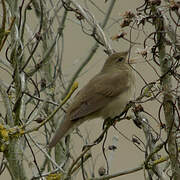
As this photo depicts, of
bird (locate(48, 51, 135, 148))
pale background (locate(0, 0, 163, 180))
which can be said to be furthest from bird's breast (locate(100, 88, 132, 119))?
pale background (locate(0, 0, 163, 180))

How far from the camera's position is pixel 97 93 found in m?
4.93

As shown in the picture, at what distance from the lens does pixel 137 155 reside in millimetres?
7164

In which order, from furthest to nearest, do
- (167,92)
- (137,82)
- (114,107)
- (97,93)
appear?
1. (137,82)
2. (97,93)
3. (114,107)
4. (167,92)

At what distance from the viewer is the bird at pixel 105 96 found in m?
4.71

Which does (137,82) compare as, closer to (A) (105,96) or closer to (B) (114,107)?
(A) (105,96)

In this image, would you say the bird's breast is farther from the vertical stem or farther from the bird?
the vertical stem

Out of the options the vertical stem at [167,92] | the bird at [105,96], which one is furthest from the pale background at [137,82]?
the vertical stem at [167,92]

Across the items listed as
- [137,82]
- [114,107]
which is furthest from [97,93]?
[137,82]

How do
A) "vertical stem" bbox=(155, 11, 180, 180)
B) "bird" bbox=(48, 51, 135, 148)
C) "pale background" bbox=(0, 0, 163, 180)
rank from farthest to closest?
"pale background" bbox=(0, 0, 163, 180), "bird" bbox=(48, 51, 135, 148), "vertical stem" bbox=(155, 11, 180, 180)

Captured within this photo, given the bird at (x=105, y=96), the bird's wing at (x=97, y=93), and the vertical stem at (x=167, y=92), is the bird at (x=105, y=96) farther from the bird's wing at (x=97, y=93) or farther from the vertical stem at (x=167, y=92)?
the vertical stem at (x=167, y=92)

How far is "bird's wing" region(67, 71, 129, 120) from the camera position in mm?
4730

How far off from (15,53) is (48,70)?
1.33 meters

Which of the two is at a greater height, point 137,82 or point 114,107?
point 137,82

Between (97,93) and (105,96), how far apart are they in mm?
88
